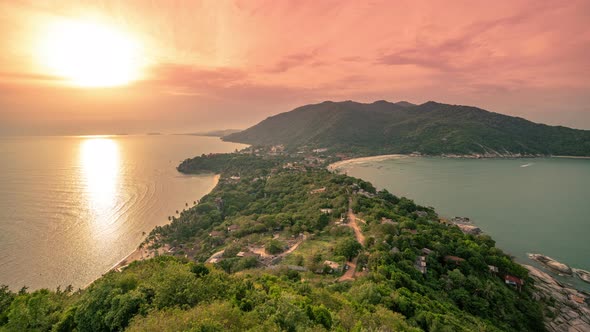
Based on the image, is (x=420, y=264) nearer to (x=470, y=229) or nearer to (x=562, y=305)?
(x=562, y=305)

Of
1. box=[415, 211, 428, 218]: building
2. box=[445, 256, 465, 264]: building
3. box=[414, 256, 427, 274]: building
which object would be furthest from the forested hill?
box=[414, 256, 427, 274]: building

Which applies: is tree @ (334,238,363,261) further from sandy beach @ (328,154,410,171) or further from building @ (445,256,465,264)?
sandy beach @ (328,154,410,171)

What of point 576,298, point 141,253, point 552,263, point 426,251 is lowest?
point 141,253

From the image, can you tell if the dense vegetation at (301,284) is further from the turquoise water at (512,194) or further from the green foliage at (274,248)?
the turquoise water at (512,194)

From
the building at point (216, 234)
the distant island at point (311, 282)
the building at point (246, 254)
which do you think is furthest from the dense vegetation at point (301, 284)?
the building at point (246, 254)

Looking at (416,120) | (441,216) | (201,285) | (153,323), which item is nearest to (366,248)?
(201,285)

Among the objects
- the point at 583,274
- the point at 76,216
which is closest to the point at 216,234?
the point at 76,216

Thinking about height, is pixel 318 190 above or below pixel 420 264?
above

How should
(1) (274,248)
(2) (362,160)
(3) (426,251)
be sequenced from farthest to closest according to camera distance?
(2) (362,160)
(1) (274,248)
(3) (426,251)
